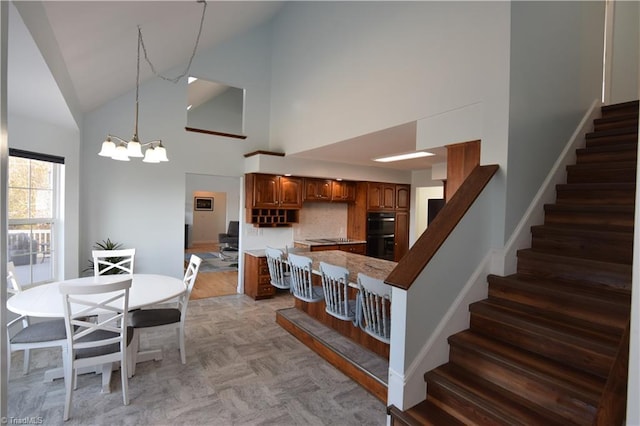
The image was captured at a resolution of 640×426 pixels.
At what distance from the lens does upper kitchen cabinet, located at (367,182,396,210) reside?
6.38 meters

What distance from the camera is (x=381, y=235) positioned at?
6.49 metres

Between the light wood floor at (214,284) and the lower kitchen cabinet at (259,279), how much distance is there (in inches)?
22.5

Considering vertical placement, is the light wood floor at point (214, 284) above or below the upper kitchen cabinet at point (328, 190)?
below

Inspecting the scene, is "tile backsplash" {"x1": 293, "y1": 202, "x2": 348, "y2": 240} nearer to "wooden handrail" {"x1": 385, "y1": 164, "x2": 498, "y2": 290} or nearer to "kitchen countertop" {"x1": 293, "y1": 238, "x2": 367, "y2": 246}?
"kitchen countertop" {"x1": 293, "y1": 238, "x2": 367, "y2": 246}

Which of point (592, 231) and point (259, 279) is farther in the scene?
point (259, 279)

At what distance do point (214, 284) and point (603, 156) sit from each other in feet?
19.3

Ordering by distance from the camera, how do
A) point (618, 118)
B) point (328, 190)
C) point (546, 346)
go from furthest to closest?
1. point (328, 190)
2. point (618, 118)
3. point (546, 346)

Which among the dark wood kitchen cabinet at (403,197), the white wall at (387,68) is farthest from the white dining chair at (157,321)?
the dark wood kitchen cabinet at (403,197)

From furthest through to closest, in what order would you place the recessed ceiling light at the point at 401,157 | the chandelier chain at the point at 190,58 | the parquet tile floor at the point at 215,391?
the recessed ceiling light at the point at 401,157
the chandelier chain at the point at 190,58
the parquet tile floor at the point at 215,391

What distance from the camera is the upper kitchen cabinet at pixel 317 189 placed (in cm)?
586

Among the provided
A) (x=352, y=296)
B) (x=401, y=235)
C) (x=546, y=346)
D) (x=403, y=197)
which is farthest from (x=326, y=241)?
(x=546, y=346)

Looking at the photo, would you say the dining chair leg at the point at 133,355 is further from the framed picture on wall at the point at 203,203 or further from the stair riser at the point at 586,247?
the framed picture on wall at the point at 203,203

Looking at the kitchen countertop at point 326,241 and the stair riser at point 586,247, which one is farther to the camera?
the kitchen countertop at point 326,241

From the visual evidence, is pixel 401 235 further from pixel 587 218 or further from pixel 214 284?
pixel 587 218
